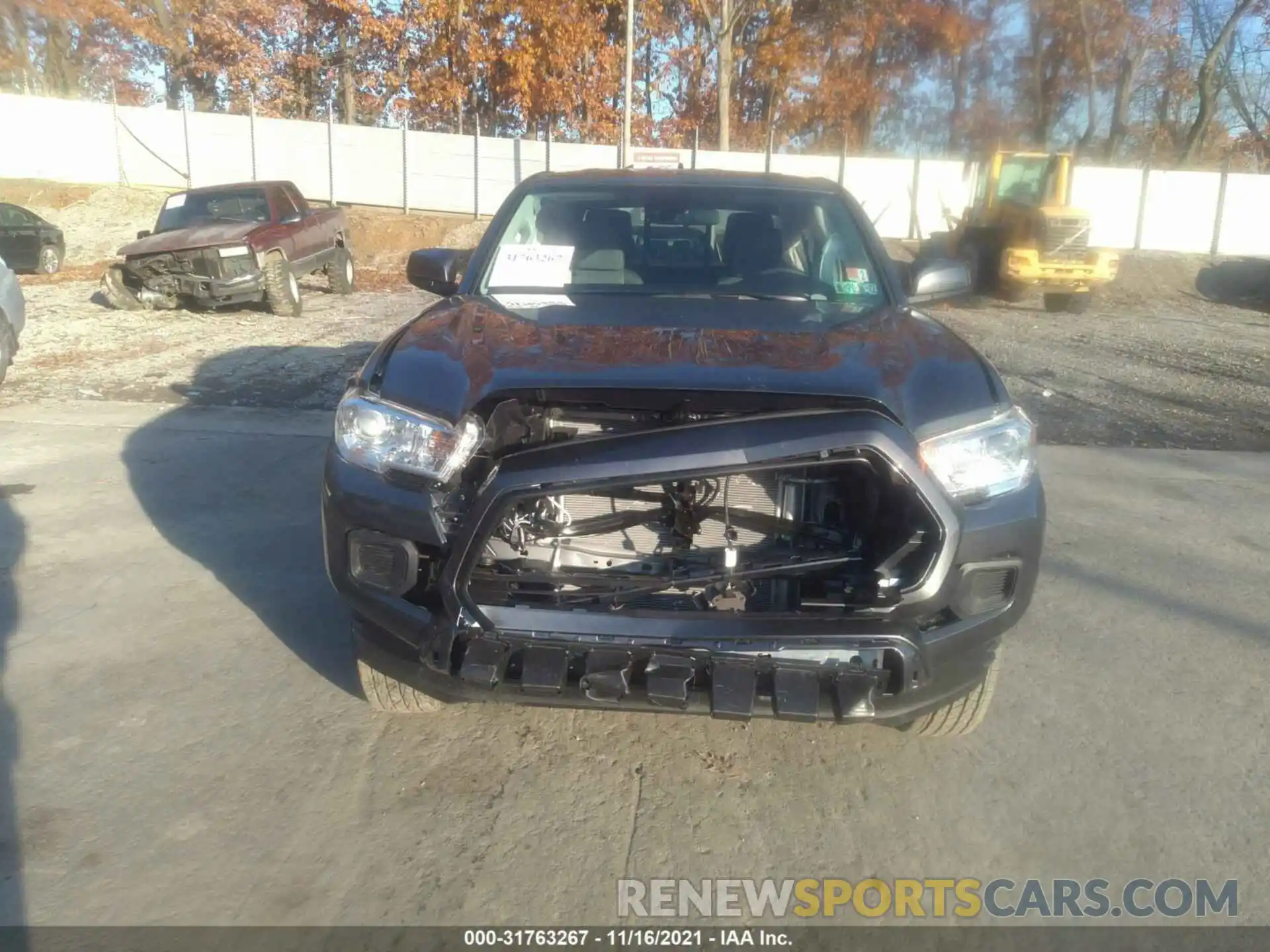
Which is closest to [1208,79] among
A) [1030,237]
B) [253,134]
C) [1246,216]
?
[1246,216]

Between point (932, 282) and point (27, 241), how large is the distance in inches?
685

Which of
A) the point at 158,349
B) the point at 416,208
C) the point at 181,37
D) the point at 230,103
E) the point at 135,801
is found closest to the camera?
the point at 135,801

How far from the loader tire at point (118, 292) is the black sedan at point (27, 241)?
5140 mm

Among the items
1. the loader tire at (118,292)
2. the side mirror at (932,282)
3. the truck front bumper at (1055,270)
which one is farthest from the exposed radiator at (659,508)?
the truck front bumper at (1055,270)

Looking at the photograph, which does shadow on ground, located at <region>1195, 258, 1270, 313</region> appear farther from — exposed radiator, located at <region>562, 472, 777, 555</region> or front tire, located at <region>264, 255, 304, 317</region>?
exposed radiator, located at <region>562, 472, 777, 555</region>

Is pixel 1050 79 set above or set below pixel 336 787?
above

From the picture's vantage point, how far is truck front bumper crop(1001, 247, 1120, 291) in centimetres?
1722

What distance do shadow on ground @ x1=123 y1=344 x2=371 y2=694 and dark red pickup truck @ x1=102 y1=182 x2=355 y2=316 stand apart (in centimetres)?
467

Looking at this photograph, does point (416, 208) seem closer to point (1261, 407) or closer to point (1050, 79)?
point (1261, 407)

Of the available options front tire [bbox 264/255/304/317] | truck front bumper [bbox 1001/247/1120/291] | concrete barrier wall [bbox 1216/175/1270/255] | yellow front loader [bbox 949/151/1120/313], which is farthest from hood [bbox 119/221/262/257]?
concrete barrier wall [bbox 1216/175/1270/255]

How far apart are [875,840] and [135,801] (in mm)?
2102

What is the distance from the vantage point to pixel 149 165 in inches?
1030

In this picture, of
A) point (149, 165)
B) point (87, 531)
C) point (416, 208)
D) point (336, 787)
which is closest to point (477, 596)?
point (336, 787)
